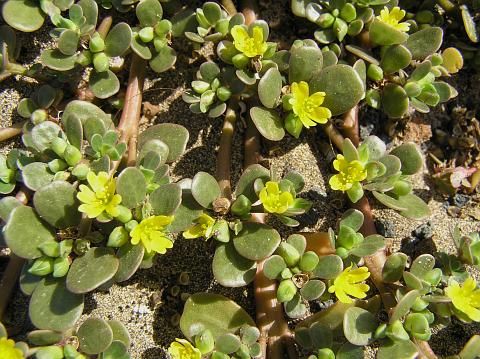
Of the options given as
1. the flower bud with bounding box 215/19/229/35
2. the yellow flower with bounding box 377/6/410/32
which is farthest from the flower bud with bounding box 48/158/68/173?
the yellow flower with bounding box 377/6/410/32

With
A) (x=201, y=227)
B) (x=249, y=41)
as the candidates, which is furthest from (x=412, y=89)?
(x=201, y=227)

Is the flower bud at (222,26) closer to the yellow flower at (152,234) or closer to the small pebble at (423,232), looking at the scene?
the yellow flower at (152,234)

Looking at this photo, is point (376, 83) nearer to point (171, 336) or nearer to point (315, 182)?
point (315, 182)

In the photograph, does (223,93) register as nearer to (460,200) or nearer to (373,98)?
(373,98)

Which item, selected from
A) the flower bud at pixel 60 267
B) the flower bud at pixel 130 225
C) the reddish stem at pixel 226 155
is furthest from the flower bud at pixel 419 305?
the flower bud at pixel 60 267

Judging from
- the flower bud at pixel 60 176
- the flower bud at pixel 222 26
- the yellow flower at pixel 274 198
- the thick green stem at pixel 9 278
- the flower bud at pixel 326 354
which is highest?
the flower bud at pixel 222 26

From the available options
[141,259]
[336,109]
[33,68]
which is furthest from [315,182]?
[33,68]
